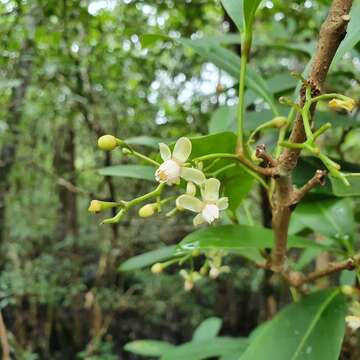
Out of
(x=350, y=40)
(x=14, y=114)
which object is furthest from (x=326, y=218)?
(x=14, y=114)

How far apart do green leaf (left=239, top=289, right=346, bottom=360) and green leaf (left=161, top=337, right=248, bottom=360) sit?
0.90ft

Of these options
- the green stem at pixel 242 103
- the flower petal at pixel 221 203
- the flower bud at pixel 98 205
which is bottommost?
the flower petal at pixel 221 203

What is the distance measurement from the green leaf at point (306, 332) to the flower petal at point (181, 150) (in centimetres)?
28

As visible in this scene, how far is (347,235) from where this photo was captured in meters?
0.74

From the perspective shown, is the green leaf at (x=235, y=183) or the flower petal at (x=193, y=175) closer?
the flower petal at (x=193, y=175)

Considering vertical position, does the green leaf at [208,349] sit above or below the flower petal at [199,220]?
below

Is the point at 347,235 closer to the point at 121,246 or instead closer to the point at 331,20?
the point at 331,20

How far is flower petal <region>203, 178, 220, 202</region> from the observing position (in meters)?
0.47

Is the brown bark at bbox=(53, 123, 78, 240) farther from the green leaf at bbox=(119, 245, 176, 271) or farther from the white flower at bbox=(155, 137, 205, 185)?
the white flower at bbox=(155, 137, 205, 185)

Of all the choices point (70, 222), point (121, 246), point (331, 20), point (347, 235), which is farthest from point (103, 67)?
point (331, 20)

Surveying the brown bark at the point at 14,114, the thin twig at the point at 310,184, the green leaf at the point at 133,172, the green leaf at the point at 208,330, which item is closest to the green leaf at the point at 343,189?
the thin twig at the point at 310,184

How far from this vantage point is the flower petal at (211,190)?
470mm

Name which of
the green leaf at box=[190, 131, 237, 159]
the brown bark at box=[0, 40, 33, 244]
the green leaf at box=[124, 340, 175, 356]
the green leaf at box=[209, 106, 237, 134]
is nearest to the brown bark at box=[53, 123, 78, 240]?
the brown bark at box=[0, 40, 33, 244]

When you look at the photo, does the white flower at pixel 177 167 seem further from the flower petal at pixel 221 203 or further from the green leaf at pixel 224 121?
the green leaf at pixel 224 121
